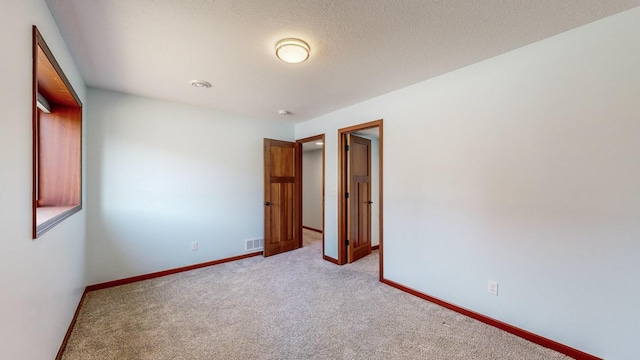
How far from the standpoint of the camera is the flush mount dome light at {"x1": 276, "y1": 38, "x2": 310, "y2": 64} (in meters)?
1.97

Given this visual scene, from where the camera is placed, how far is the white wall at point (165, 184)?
2998 mm

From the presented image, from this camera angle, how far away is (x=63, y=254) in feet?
6.38

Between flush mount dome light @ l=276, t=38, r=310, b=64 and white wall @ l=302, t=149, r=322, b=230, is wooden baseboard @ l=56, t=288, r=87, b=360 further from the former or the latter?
white wall @ l=302, t=149, r=322, b=230

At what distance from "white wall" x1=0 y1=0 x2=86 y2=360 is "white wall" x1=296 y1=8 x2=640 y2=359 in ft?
9.91

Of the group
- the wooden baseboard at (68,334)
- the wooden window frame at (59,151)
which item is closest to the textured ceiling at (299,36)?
the wooden window frame at (59,151)

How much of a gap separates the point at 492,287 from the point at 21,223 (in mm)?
3274

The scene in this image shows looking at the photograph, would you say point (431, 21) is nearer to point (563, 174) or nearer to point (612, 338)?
point (563, 174)

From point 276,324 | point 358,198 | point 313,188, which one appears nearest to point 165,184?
point 276,324

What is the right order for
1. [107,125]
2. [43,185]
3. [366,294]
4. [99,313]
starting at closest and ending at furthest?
1. [43,185]
2. [99,313]
3. [366,294]
4. [107,125]

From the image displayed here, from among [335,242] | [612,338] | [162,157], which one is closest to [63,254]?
[162,157]

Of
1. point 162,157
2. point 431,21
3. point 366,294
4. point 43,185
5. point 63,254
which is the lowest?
point 366,294

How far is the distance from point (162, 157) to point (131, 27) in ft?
6.41

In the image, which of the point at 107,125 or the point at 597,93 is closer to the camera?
the point at 597,93

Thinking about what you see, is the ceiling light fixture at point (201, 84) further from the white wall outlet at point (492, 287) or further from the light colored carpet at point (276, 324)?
the white wall outlet at point (492, 287)
